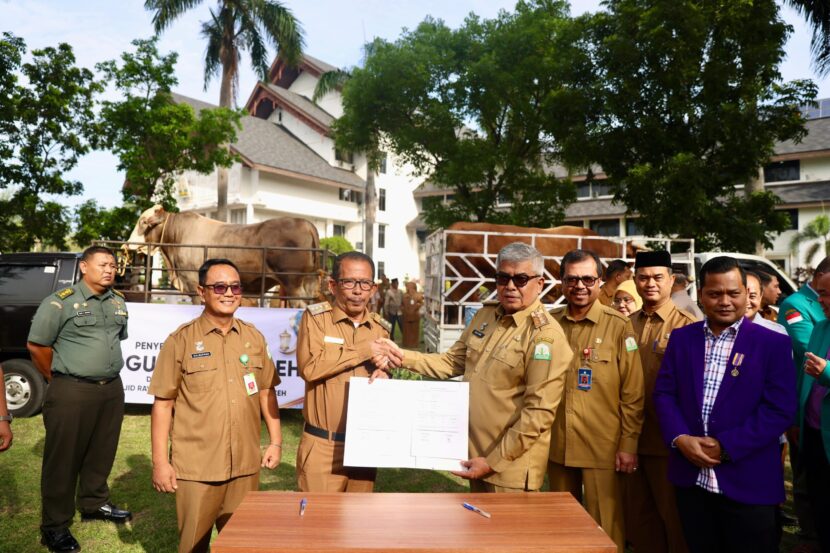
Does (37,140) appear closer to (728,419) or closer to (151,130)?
(151,130)

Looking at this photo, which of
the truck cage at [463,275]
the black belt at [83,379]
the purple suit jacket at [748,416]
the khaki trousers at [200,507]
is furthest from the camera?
the truck cage at [463,275]

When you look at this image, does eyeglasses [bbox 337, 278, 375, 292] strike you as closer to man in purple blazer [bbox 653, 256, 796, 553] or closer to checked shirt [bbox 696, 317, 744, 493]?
man in purple blazer [bbox 653, 256, 796, 553]

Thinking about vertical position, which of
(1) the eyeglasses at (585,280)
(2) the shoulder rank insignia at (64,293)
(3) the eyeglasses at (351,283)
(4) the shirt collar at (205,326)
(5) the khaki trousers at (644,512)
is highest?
(1) the eyeglasses at (585,280)

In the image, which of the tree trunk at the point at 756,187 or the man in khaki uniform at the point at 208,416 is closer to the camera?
the man in khaki uniform at the point at 208,416

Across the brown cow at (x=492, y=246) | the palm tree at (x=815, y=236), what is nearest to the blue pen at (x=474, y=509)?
the brown cow at (x=492, y=246)

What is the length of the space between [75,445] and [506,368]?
3.39 metres

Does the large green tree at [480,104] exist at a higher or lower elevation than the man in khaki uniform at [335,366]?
higher

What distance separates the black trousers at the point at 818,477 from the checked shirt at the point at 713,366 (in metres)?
1.21

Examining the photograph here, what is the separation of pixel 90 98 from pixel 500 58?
11.6 metres

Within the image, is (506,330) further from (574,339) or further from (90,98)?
(90,98)

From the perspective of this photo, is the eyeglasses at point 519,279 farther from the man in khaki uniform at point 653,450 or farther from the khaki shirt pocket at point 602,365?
the man in khaki uniform at point 653,450

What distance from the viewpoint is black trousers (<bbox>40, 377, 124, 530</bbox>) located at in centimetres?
410

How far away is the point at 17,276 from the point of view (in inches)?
282

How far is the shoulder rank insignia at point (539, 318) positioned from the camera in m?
2.78
